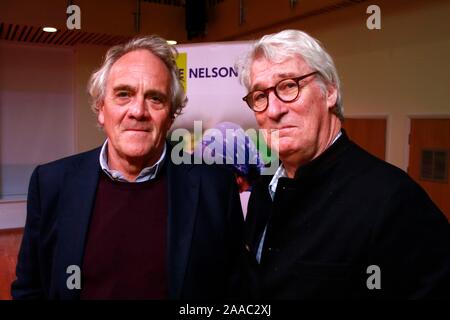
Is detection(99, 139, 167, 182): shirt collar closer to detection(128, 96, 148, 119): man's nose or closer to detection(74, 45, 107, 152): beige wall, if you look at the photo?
detection(128, 96, 148, 119): man's nose

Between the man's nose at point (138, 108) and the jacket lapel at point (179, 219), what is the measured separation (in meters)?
0.21

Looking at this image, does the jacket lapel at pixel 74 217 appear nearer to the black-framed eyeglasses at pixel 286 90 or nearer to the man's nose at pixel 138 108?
the man's nose at pixel 138 108

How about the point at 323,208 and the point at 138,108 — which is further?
the point at 138,108

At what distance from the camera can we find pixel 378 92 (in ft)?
15.3

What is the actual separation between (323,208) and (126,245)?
66cm

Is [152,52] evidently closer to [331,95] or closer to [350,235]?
[331,95]

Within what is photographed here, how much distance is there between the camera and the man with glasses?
110 cm

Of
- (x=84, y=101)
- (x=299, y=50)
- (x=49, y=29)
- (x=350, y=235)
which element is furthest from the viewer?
(x=84, y=101)

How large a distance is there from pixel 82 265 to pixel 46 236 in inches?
7.2

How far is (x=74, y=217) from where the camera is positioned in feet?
4.51

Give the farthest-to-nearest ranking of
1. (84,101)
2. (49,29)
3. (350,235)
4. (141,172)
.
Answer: (84,101)
(49,29)
(141,172)
(350,235)

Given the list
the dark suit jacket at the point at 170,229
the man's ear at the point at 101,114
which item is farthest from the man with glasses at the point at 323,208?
the man's ear at the point at 101,114

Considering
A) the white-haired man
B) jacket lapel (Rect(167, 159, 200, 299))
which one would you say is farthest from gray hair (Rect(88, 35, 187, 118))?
jacket lapel (Rect(167, 159, 200, 299))

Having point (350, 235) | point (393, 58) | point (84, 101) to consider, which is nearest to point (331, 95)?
point (350, 235)
